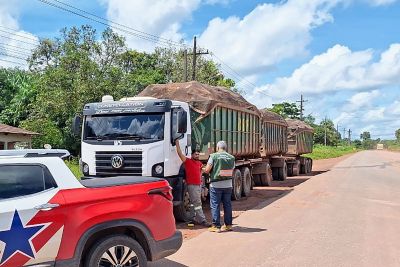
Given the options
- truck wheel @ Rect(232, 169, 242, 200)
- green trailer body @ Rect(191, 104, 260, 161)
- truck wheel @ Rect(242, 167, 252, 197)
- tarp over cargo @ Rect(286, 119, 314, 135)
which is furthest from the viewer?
tarp over cargo @ Rect(286, 119, 314, 135)

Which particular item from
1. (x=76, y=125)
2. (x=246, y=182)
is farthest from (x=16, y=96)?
(x=76, y=125)

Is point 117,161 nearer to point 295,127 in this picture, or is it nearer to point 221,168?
point 221,168

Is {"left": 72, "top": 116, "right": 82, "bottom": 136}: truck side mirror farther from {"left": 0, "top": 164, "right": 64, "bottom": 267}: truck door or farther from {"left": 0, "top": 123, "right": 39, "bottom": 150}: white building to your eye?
{"left": 0, "top": 123, "right": 39, "bottom": 150}: white building

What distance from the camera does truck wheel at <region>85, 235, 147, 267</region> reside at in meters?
4.94

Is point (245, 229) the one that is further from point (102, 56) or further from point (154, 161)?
point (102, 56)

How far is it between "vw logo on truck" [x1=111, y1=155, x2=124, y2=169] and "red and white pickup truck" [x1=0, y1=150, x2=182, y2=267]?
14.1 feet

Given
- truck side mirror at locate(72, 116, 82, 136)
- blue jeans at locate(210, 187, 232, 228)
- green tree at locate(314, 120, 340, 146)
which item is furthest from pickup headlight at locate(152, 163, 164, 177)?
green tree at locate(314, 120, 340, 146)

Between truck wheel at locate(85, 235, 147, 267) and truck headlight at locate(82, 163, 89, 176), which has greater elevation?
truck headlight at locate(82, 163, 89, 176)

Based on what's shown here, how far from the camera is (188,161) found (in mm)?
9992

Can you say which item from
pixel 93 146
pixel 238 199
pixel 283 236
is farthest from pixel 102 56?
pixel 283 236

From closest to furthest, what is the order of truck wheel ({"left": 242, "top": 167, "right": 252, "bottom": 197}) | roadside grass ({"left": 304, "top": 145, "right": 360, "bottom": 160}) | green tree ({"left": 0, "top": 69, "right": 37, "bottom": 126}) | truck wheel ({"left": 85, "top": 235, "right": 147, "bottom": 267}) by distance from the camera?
truck wheel ({"left": 85, "top": 235, "right": 147, "bottom": 267}) → truck wheel ({"left": 242, "top": 167, "right": 252, "bottom": 197}) → green tree ({"left": 0, "top": 69, "right": 37, "bottom": 126}) → roadside grass ({"left": 304, "top": 145, "right": 360, "bottom": 160})

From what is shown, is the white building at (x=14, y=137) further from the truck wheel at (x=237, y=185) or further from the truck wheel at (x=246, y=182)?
the truck wheel at (x=237, y=185)

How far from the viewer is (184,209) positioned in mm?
10320

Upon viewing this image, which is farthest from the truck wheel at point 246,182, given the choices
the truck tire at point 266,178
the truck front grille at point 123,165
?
the truck front grille at point 123,165
